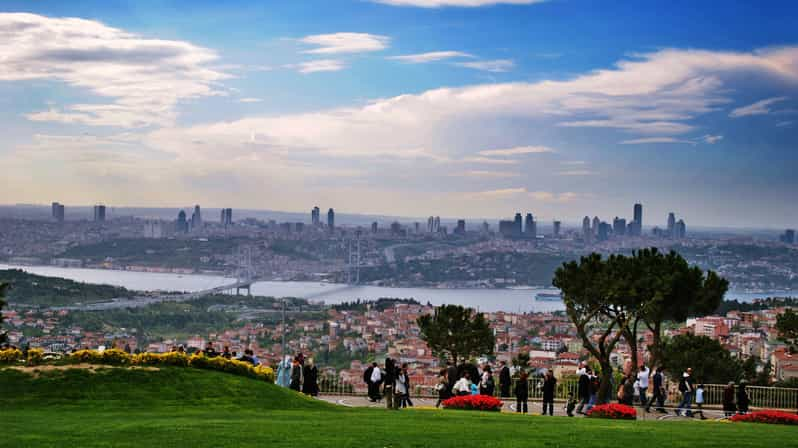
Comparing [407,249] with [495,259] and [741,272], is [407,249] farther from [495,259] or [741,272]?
[741,272]

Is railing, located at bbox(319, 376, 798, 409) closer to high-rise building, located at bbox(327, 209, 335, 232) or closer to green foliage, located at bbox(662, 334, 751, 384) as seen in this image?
green foliage, located at bbox(662, 334, 751, 384)

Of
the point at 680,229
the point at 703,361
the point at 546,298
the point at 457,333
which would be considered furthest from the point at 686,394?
the point at 680,229

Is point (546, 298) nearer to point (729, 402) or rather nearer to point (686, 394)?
point (686, 394)

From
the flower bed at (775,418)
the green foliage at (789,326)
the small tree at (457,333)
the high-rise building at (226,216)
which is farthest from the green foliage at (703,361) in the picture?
the high-rise building at (226,216)

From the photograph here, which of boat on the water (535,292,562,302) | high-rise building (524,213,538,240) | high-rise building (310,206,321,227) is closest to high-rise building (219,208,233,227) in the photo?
high-rise building (310,206,321,227)

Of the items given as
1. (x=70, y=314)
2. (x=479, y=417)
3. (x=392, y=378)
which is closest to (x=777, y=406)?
(x=392, y=378)
